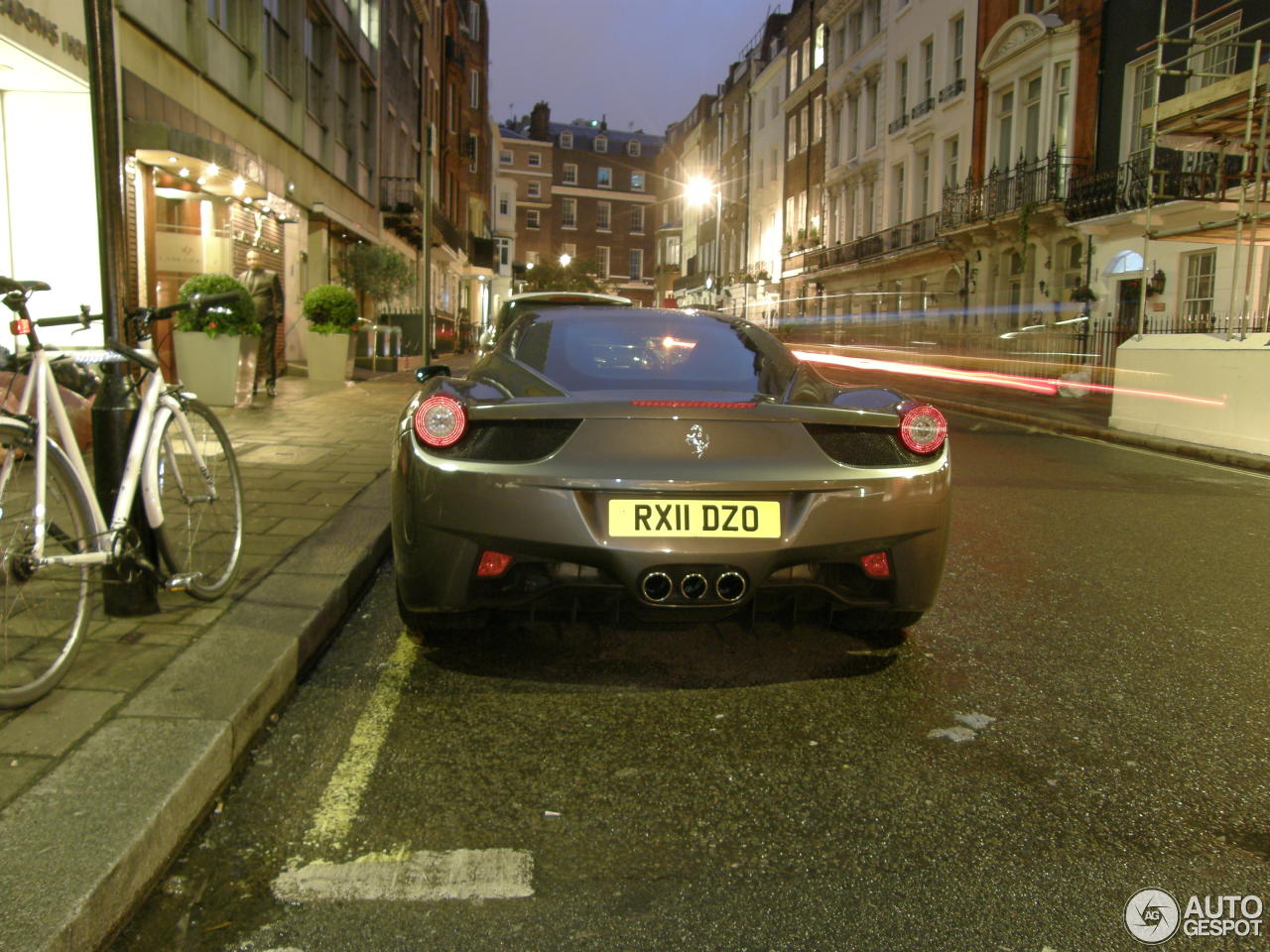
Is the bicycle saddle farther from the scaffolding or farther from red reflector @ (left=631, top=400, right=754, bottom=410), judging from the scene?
the scaffolding

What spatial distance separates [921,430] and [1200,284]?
18.0 meters

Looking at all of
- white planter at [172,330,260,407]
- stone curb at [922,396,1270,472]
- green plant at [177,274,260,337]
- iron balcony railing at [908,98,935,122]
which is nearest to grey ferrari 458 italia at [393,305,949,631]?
green plant at [177,274,260,337]

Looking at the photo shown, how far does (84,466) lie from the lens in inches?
129

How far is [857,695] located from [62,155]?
10.5m

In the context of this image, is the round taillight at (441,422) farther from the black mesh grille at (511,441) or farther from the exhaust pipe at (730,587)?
the exhaust pipe at (730,587)

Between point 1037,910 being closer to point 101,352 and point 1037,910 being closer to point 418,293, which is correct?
point 101,352

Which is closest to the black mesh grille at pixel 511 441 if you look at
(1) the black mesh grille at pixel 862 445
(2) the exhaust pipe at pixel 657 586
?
(2) the exhaust pipe at pixel 657 586

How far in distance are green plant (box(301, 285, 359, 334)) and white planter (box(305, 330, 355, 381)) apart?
104mm

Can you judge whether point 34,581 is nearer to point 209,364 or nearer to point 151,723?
point 151,723

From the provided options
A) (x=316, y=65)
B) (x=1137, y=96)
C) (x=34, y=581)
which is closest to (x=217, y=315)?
(x=34, y=581)

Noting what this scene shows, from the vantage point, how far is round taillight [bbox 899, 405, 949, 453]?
3414 millimetres

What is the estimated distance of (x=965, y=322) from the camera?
1102 inches

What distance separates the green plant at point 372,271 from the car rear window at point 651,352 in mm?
19921

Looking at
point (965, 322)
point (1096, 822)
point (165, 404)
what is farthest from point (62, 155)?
point (965, 322)
